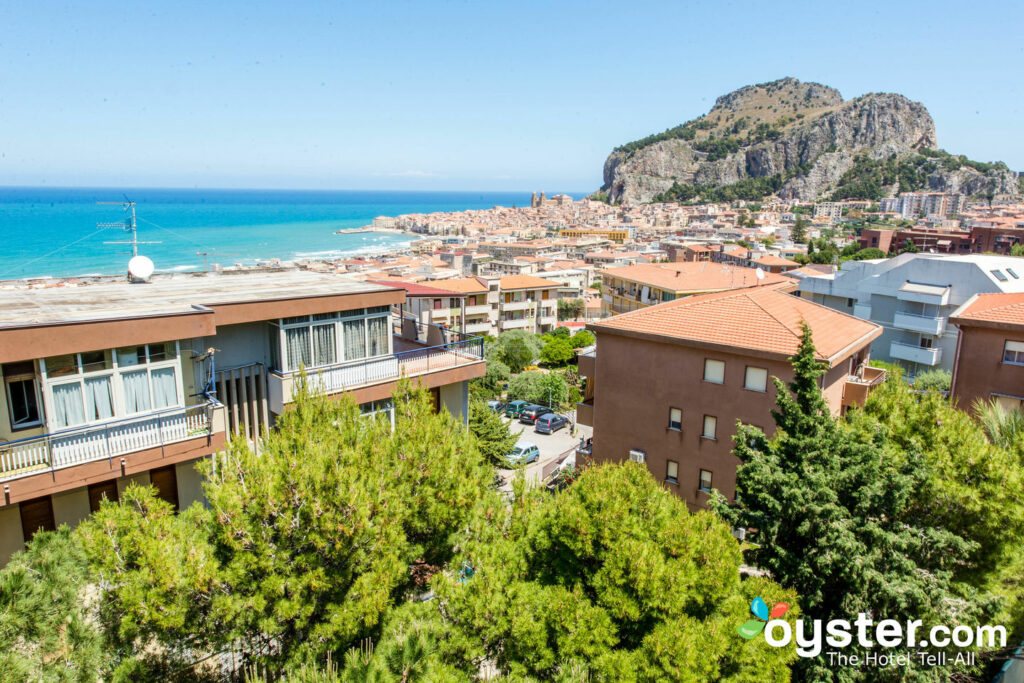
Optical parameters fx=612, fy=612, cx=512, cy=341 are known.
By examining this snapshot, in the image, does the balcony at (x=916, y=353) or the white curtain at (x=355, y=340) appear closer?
the white curtain at (x=355, y=340)

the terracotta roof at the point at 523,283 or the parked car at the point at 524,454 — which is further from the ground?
the terracotta roof at the point at 523,283

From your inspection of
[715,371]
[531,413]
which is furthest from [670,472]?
[531,413]

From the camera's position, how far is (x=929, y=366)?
30844 millimetres

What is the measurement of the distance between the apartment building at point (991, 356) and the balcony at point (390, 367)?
43.4 feet

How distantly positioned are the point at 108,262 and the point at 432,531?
13743 centimetres

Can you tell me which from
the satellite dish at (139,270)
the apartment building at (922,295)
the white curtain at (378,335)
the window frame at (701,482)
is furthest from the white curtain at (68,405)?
the apartment building at (922,295)

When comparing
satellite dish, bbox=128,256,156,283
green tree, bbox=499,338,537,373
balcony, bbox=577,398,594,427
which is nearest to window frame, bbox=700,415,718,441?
balcony, bbox=577,398,594,427

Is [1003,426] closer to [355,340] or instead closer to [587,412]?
A: [587,412]

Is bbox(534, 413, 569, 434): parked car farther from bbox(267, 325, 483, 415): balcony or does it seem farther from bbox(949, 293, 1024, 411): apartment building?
bbox(949, 293, 1024, 411): apartment building

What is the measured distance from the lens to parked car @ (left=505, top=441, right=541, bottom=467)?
28.4 meters

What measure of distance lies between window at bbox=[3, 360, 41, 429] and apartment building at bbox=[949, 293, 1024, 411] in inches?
794

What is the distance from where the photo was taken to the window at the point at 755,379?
15.1 m

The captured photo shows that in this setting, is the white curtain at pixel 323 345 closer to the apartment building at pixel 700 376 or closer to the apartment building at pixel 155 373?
the apartment building at pixel 155 373

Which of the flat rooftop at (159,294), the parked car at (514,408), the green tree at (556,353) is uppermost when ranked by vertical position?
the flat rooftop at (159,294)
